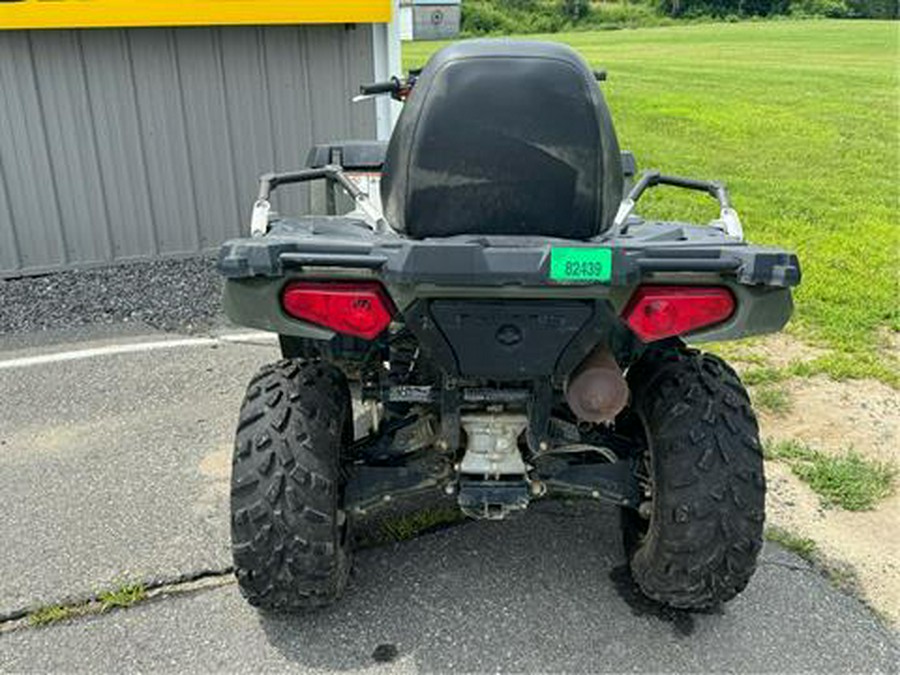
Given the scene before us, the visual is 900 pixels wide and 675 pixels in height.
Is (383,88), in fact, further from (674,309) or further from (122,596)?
(122,596)

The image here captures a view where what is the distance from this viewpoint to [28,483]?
3494 millimetres

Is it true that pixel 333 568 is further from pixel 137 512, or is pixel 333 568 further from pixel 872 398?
pixel 872 398

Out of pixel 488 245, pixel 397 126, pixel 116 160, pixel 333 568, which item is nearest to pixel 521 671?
pixel 333 568

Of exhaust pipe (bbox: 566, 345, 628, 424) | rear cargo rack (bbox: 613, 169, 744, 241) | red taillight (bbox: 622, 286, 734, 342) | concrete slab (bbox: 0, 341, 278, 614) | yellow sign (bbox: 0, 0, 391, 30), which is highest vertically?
yellow sign (bbox: 0, 0, 391, 30)

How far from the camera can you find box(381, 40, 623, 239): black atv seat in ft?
7.73

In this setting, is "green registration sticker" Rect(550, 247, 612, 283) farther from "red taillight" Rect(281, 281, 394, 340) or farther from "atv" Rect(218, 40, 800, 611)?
"red taillight" Rect(281, 281, 394, 340)

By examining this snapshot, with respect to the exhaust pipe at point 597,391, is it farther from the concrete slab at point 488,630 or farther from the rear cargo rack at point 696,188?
the concrete slab at point 488,630

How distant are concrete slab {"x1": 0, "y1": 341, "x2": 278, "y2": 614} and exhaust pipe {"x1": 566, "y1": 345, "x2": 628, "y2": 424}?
1449 mm

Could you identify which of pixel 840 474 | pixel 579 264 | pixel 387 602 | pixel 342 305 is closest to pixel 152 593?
pixel 387 602

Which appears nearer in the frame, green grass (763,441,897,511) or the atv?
the atv

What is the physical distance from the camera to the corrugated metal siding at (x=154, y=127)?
6.15 metres

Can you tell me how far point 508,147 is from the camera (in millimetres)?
2363

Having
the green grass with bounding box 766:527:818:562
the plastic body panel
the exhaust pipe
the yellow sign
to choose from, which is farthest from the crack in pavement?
the yellow sign

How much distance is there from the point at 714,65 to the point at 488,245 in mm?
26989
